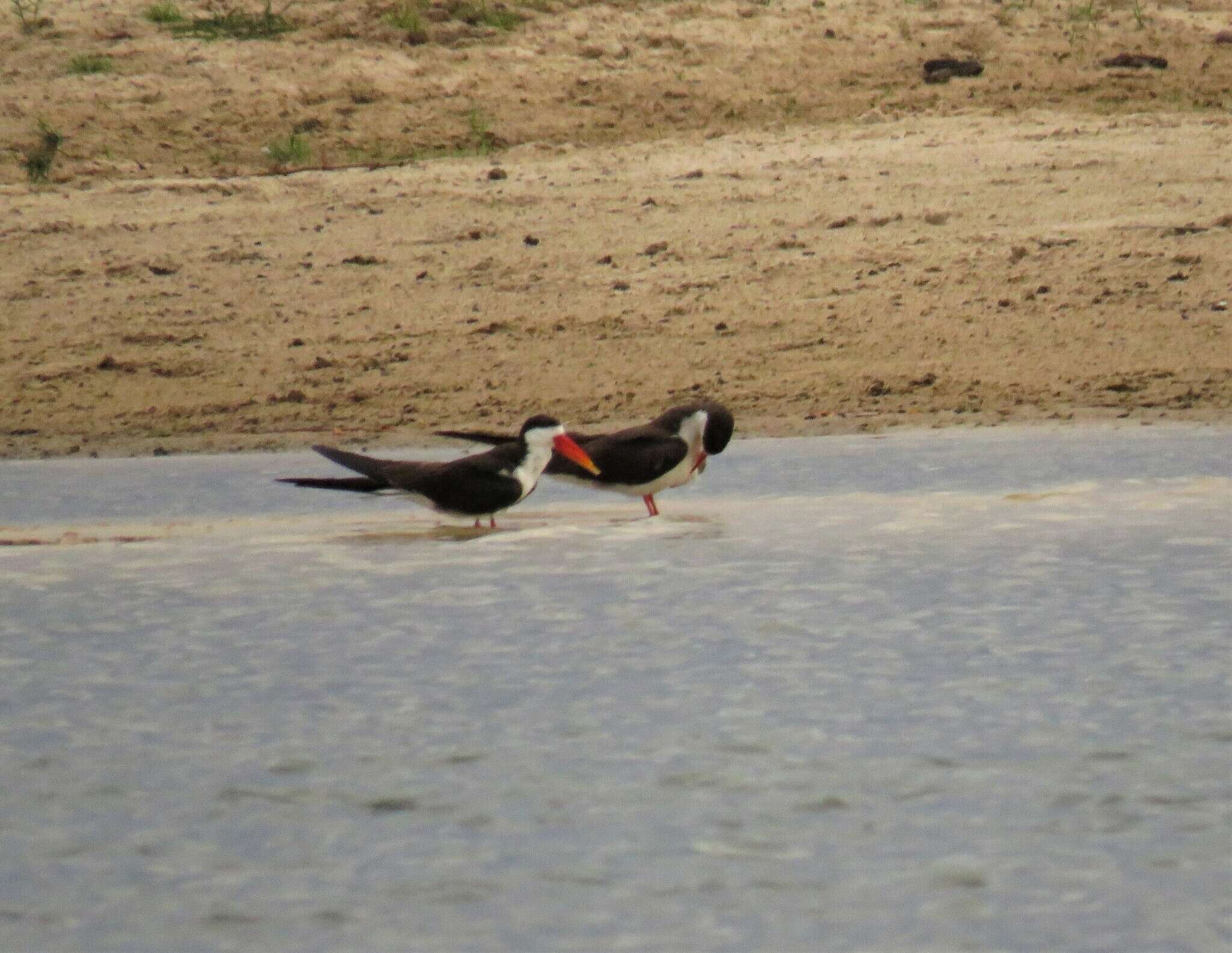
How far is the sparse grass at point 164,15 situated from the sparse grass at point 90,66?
689 millimetres

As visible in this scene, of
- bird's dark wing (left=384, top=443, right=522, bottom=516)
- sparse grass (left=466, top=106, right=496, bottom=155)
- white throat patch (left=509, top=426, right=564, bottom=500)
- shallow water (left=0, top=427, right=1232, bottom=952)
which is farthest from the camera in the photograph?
sparse grass (left=466, top=106, right=496, bottom=155)

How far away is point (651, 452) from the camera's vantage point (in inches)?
281

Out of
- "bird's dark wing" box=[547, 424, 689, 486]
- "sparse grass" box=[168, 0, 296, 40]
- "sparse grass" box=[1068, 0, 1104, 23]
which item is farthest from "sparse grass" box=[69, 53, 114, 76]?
"bird's dark wing" box=[547, 424, 689, 486]

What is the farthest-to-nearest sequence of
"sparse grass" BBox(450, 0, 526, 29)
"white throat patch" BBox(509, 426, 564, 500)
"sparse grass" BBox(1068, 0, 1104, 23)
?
"sparse grass" BBox(450, 0, 526, 29), "sparse grass" BBox(1068, 0, 1104, 23), "white throat patch" BBox(509, 426, 564, 500)

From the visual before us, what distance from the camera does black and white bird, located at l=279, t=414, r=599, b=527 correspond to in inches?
269

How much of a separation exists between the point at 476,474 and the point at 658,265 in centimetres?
494

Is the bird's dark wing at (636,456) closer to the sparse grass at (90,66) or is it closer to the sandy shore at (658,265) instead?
the sandy shore at (658,265)

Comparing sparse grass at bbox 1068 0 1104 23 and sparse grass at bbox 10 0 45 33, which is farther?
sparse grass at bbox 10 0 45 33

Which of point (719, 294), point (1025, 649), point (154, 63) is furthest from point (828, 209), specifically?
point (1025, 649)

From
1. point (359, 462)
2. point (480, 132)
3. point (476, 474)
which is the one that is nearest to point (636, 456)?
point (476, 474)

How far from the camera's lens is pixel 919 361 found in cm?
1045

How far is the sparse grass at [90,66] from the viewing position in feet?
48.4

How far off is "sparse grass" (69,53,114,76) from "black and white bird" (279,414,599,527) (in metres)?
8.13

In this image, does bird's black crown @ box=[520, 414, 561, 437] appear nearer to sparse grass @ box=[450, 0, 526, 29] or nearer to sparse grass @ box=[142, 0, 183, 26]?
sparse grass @ box=[450, 0, 526, 29]
